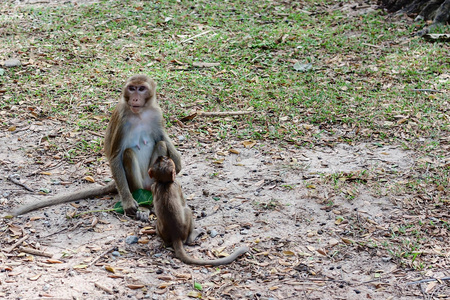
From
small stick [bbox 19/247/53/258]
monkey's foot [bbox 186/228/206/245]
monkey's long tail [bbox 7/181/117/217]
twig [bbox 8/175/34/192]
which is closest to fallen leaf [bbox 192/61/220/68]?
monkey's long tail [bbox 7/181/117/217]

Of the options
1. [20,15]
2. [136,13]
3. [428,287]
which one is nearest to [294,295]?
[428,287]

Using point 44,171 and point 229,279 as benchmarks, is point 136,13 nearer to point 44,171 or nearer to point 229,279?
point 44,171

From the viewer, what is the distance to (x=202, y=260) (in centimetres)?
532

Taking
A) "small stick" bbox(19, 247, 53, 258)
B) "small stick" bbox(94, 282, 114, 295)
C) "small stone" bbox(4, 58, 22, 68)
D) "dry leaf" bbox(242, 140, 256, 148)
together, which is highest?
"small stone" bbox(4, 58, 22, 68)

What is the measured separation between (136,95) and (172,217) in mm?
1526

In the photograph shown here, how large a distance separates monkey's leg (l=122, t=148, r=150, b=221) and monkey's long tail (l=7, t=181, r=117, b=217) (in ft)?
1.00

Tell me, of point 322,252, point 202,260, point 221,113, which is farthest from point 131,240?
point 221,113

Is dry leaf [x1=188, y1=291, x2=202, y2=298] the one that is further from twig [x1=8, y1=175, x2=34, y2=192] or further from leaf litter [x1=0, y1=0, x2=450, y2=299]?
twig [x1=8, y1=175, x2=34, y2=192]

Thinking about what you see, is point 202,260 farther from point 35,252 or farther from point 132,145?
point 132,145

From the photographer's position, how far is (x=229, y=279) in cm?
517

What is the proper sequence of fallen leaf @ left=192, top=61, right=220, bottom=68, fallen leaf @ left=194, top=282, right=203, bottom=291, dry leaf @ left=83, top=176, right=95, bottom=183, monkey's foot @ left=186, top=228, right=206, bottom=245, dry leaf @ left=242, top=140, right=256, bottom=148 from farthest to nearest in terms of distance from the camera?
Answer: 1. fallen leaf @ left=192, top=61, right=220, bottom=68
2. dry leaf @ left=242, top=140, right=256, bottom=148
3. dry leaf @ left=83, top=176, right=95, bottom=183
4. monkey's foot @ left=186, top=228, right=206, bottom=245
5. fallen leaf @ left=194, top=282, right=203, bottom=291

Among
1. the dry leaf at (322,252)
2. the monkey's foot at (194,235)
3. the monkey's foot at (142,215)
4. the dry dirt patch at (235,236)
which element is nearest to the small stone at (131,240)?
the dry dirt patch at (235,236)

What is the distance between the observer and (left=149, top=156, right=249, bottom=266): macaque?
5.39m

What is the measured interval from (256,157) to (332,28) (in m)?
5.29
